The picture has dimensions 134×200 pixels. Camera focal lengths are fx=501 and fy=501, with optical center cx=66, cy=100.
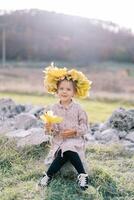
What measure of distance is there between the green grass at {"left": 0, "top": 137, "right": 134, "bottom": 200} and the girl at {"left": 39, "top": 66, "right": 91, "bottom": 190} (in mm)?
187

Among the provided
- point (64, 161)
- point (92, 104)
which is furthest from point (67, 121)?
point (92, 104)

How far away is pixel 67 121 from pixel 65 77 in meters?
0.44

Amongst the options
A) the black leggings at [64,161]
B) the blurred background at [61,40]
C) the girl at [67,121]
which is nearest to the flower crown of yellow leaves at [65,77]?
the girl at [67,121]

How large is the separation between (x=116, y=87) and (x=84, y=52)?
99.2 ft

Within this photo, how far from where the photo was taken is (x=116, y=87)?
25281mm

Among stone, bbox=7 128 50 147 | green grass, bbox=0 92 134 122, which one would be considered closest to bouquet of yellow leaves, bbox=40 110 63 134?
stone, bbox=7 128 50 147

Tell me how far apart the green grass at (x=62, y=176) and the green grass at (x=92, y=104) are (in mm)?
5509

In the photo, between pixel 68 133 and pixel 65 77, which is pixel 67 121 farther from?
pixel 65 77

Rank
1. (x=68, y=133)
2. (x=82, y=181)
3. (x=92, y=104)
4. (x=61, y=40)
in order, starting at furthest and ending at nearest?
(x=61, y=40) < (x=92, y=104) < (x=68, y=133) < (x=82, y=181)

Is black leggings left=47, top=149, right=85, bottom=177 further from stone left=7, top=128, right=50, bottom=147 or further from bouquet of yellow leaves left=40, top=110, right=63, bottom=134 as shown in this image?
stone left=7, top=128, right=50, bottom=147

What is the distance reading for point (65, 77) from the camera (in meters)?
4.97

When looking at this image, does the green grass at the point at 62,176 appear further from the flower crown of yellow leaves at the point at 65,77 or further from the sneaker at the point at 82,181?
the flower crown of yellow leaves at the point at 65,77

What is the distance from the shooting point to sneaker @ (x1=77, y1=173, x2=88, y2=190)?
4.72m

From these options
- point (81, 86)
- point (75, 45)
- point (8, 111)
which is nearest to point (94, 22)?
point (75, 45)
